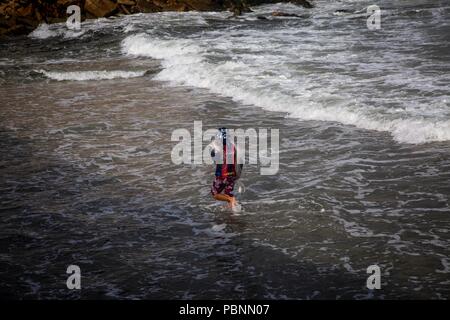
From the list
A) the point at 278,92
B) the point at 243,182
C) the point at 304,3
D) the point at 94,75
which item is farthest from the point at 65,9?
the point at 243,182

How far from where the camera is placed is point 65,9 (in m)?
38.5

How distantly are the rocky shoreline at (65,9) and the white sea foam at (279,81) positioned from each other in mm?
11768

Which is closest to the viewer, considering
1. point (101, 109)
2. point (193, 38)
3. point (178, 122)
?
point (178, 122)

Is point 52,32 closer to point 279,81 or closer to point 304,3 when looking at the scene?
point 304,3

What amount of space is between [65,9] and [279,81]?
26.8m

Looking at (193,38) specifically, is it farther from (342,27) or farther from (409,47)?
(409,47)

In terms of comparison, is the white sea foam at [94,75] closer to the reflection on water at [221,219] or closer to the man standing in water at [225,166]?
the reflection on water at [221,219]

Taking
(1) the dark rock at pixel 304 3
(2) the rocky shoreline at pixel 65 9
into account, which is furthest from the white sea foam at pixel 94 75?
(1) the dark rock at pixel 304 3

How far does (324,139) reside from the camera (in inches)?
440

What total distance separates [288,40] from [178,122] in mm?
13491

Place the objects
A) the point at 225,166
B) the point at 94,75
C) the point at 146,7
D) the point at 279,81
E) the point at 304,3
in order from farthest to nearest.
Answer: the point at 304,3, the point at 146,7, the point at 94,75, the point at 279,81, the point at 225,166

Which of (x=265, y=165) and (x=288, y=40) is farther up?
(x=288, y=40)

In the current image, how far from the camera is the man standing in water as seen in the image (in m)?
7.70
